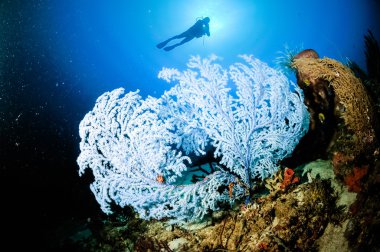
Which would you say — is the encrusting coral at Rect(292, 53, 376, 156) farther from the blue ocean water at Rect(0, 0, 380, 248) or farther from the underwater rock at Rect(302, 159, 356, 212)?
the blue ocean water at Rect(0, 0, 380, 248)

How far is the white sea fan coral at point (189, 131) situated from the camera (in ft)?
12.2

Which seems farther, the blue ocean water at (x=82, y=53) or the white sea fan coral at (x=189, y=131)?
the blue ocean water at (x=82, y=53)

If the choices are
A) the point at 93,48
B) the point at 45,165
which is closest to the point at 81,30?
the point at 93,48

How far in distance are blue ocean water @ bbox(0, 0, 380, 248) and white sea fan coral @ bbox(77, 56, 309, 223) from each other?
16.0ft

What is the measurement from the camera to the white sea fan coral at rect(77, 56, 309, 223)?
3715 millimetres

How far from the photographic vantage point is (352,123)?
4.46 m

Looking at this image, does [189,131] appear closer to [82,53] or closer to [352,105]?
[352,105]

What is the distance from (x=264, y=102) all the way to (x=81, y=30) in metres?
53.0

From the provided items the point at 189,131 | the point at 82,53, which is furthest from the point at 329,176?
the point at 82,53

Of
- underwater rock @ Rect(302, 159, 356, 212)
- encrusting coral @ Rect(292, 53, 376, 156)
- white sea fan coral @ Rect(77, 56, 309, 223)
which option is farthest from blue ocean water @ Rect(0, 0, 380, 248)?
white sea fan coral @ Rect(77, 56, 309, 223)

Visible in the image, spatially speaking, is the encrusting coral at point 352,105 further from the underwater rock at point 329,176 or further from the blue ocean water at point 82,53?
the blue ocean water at point 82,53

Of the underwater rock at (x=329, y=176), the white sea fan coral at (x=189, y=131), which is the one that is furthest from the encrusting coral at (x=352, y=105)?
the white sea fan coral at (x=189, y=131)

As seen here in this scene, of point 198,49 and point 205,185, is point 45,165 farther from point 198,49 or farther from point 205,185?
point 198,49

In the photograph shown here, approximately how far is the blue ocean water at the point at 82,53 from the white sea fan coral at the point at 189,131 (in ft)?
16.0
